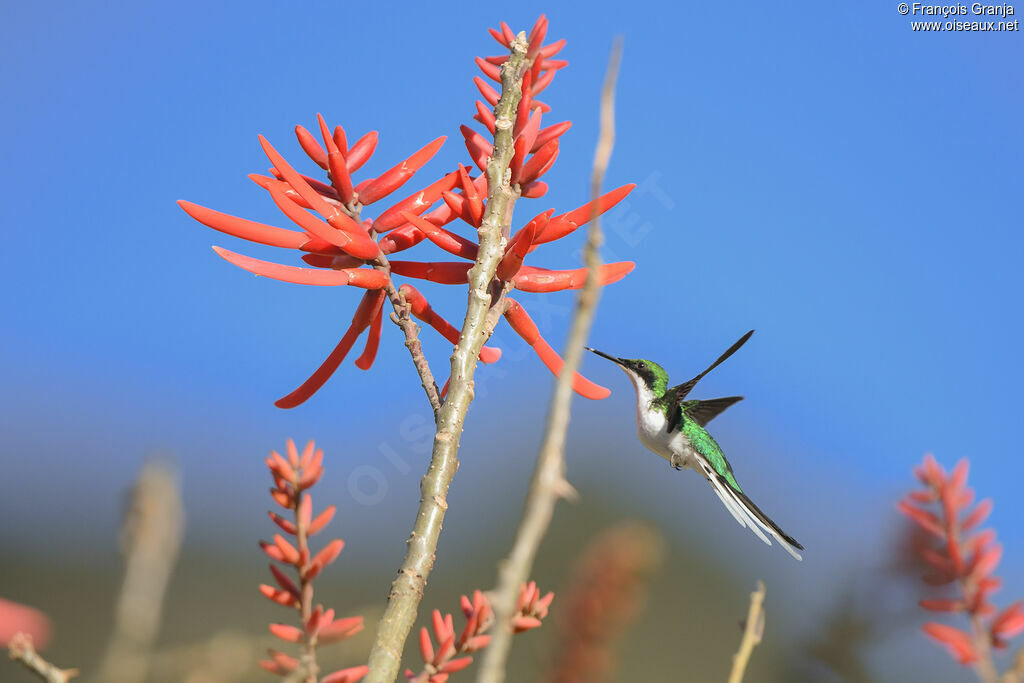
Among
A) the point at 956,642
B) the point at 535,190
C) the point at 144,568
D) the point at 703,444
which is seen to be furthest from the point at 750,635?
the point at 703,444

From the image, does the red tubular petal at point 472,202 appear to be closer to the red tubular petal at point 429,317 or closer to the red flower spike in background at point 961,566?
the red tubular petal at point 429,317

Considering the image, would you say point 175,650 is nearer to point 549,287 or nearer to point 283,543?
point 283,543

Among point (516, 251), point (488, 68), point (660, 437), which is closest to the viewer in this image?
point (516, 251)

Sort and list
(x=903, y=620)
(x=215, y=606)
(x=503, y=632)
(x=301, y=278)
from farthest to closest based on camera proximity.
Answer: (x=215, y=606) → (x=301, y=278) → (x=903, y=620) → (x=503, y=632)

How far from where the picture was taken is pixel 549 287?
1121 millimetres

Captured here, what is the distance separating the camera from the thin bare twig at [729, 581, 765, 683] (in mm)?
599

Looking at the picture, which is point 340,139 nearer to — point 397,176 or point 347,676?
point 397,176

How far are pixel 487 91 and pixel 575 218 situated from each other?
363 mm

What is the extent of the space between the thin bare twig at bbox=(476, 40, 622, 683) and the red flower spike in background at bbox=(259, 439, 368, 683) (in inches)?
11.8

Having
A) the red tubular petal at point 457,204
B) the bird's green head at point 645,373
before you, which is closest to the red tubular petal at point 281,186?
the red tubular petal at point 457,204

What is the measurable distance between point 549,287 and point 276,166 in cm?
39

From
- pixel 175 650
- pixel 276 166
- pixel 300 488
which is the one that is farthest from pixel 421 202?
pixel 175 650

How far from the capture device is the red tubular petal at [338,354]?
111 cm

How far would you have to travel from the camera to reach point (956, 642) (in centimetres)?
70
